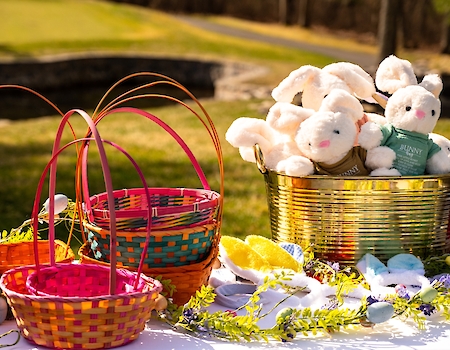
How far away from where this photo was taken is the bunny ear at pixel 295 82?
1826mm

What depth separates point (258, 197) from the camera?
5375 millimetres

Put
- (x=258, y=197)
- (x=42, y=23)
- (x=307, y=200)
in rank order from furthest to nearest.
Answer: (x=42, y=23) → (x=258, y=197) → (x=307, y=200)

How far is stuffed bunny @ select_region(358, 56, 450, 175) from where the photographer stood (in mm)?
1752

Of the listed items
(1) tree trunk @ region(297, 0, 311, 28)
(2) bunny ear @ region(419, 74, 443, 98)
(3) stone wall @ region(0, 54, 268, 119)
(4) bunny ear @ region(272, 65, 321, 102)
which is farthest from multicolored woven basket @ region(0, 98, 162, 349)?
(1) tree trunk @ region(297, 0, 311, 28)

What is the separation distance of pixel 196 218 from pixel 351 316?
1.28 ft

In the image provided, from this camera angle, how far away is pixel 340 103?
68.0 inches

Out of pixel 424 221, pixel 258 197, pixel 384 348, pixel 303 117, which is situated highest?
pixel 303 117

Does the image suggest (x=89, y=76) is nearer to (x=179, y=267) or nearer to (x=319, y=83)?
(x=319, y=83)

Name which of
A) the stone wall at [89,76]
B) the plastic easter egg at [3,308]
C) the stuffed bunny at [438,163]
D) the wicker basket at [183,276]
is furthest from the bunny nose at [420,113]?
the stone wall at [89,76]

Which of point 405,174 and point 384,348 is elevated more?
point 405,174

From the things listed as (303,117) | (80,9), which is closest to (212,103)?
(303,117)

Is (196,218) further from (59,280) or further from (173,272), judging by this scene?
(59,280)

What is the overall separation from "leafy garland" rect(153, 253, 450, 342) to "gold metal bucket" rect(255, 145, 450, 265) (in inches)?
8.7

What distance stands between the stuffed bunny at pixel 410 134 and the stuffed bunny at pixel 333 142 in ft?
0.10
